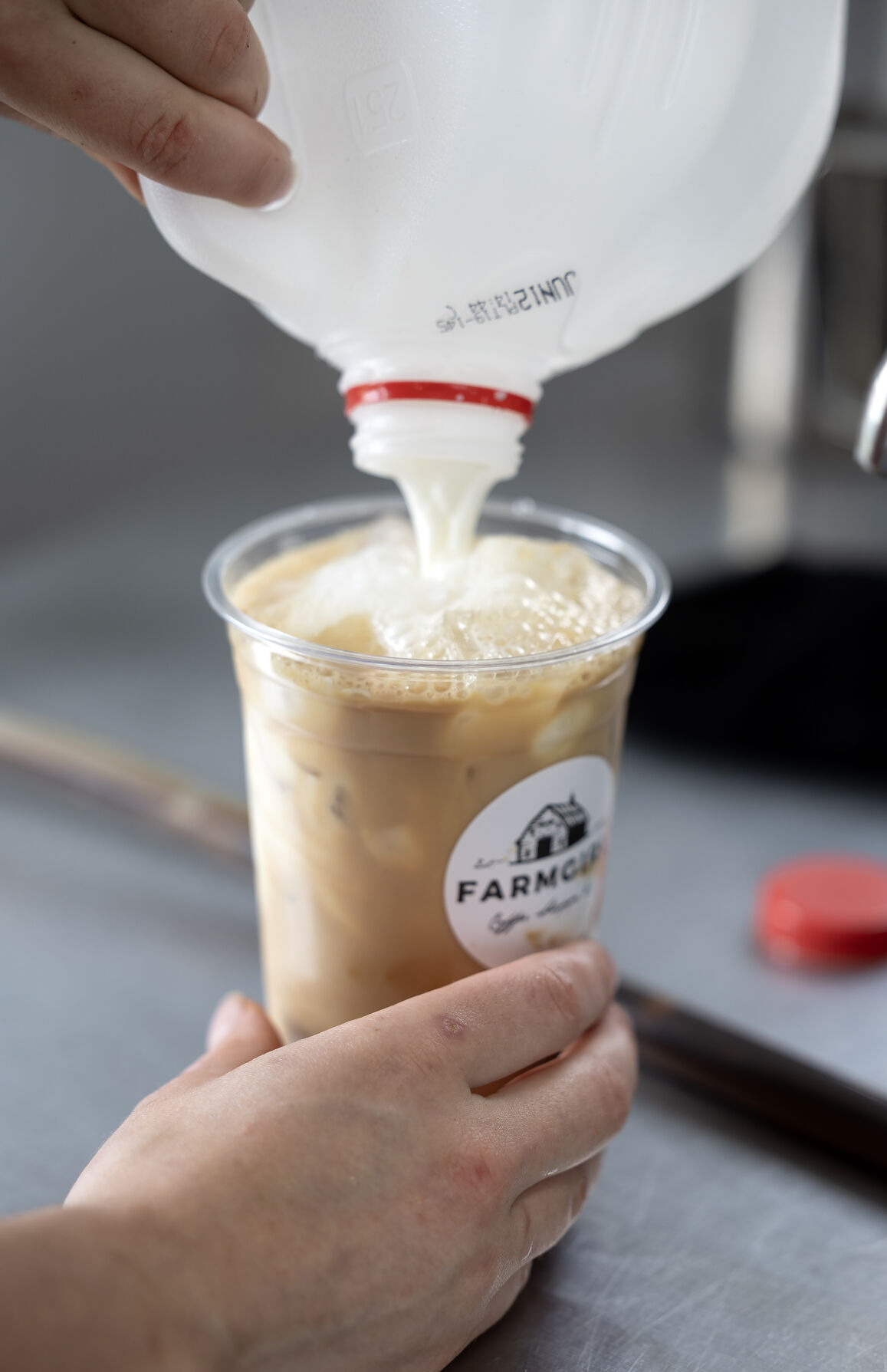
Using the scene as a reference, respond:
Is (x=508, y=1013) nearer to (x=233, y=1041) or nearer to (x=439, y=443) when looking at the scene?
(x=233, y=1041)

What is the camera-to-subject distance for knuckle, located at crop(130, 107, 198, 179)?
1.47 ft

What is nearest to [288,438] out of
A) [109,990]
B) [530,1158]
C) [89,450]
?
[89,450]

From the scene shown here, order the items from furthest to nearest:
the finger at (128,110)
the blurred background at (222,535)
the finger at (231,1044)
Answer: the blurred background at (222,535), the finger at (231,1044), the finger at (128,110)

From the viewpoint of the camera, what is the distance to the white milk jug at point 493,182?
0.52 m

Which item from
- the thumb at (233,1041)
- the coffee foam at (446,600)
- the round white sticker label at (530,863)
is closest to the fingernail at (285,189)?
the coffee foam at (446,600)

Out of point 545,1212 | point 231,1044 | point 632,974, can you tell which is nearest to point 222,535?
point 632,974

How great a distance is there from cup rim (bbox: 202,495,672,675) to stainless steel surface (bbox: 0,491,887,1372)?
0.32 m

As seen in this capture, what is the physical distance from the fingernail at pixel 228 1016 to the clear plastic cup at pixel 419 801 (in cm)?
3

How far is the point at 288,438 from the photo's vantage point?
148 cm

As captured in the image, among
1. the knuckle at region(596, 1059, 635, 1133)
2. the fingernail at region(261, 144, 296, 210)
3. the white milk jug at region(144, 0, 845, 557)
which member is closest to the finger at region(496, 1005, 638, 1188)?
the knuckle at region(596, 1059, 635, 1133)

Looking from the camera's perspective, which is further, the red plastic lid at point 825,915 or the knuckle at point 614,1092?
the red plastic lid at point 825,915

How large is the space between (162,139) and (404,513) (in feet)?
1.22

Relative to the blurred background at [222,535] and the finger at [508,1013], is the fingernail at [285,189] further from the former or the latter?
the blurred background at [222,535]

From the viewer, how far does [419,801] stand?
1.87ft
